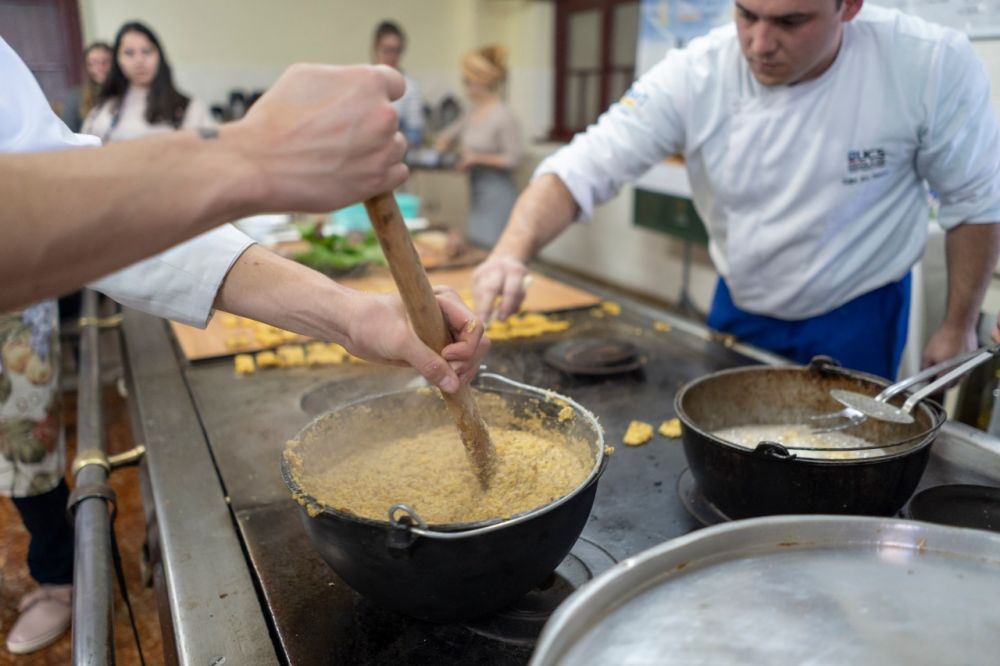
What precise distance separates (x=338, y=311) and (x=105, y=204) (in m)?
0.49

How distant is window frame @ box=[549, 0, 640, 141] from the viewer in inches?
225

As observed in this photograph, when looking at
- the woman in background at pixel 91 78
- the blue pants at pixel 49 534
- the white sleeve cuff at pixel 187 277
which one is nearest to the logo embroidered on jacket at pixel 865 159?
the white sleeve cuff at pixel 187 277

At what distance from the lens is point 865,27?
1648 mm

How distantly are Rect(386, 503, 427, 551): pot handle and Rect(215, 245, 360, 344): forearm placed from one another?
377mm

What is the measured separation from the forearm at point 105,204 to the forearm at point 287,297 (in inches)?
16.8

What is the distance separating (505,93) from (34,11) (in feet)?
12.7

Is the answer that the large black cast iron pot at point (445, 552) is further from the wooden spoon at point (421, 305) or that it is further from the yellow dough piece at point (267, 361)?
the yellow dough piece at point (267, 361)

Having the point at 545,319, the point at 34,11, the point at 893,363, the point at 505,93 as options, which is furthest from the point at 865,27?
the point at 34,11

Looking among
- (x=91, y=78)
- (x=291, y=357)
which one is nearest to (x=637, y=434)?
(x=291, y=357)

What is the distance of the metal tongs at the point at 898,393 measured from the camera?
110 cm

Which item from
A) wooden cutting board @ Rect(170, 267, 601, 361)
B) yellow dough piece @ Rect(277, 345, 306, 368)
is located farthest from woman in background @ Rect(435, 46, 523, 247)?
yellow dough piece @ Rect(277, 345, 306, 368)

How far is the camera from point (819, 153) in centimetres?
170

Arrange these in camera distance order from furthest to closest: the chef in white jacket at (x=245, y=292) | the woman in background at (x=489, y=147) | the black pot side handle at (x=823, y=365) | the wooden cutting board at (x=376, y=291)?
the woman in background at (x=489, y=147)
the wooden cutting board at (x=376, y=291)
the black pot side handle at (x=823, y=365)
the chef in white jacket at (x=245, y=292)

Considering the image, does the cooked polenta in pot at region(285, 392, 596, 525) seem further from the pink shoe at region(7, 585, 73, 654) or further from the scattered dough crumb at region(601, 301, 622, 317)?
the pink shoe at region(7, 585, 73, 654)
